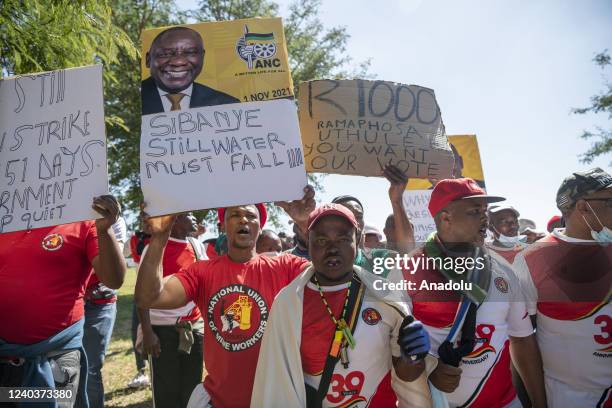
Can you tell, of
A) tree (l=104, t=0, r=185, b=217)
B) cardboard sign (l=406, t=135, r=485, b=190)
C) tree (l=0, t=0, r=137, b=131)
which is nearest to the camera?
tree (l=0, t=0, r=137, b=131)

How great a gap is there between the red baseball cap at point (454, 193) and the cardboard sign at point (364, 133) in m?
0.53

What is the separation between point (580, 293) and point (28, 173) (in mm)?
3316

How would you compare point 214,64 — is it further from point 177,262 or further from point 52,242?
point 177,262

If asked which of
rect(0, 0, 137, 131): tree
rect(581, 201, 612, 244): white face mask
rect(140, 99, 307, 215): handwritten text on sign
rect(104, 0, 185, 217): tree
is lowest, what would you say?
rect(581, 201, 612, 244): white face mask

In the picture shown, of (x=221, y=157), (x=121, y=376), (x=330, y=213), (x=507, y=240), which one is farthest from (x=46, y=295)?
(x=507, y=240)

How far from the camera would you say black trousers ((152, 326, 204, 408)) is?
369 cm

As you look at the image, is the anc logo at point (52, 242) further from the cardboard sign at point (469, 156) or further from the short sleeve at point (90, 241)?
the cardboard sign at point (469, 156)

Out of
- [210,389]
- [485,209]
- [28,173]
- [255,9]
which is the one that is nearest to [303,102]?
[485,209]

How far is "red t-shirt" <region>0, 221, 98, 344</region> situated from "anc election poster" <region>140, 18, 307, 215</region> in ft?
2.45

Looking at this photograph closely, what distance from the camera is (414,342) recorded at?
1949 millimetres

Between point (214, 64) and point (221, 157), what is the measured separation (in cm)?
68

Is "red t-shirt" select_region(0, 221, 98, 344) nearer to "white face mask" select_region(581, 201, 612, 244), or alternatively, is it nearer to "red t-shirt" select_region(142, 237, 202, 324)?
"red t-shirt" select_region(142, 237, 202, 324)

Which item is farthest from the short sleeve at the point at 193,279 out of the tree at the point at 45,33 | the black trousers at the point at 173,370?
the tree at the point at 45,33

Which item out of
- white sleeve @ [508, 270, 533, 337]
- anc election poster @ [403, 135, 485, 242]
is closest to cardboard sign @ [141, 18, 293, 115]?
white sleeve @ [508, 270, 533, 337]
